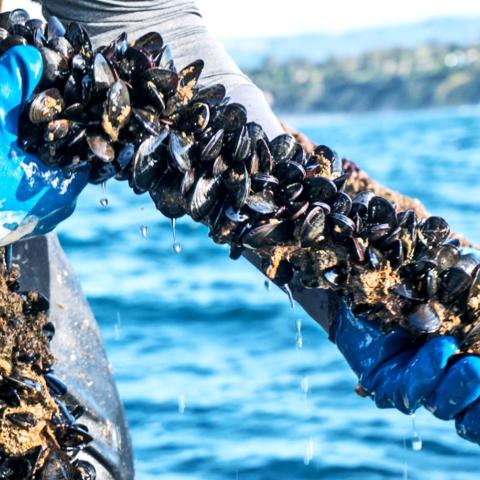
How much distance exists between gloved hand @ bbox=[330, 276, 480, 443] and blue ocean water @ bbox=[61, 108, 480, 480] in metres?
1.18

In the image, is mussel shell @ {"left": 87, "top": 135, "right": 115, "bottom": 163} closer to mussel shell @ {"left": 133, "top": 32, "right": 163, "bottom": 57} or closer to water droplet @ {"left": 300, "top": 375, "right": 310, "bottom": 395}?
mussel shell @ {"left": 133, "top": 32, "right": 163, "bottom": 57}

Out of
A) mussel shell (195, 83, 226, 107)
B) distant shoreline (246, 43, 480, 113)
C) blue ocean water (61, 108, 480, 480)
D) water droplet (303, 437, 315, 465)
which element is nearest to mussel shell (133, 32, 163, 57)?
mussel shell (195, 83, 226, 107)

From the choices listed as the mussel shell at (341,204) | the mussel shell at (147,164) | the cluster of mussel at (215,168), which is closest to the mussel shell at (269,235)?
the cluster of mussel at (215,168)

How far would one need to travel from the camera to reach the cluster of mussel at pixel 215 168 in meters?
2.45

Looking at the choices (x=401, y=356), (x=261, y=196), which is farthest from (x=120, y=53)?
(x=401, y=356)

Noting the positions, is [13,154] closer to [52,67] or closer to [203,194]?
[52,67]

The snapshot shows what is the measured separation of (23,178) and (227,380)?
6577 millimetres

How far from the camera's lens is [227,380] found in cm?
895

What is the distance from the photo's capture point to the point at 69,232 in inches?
677

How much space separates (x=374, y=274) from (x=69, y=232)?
14918 mm

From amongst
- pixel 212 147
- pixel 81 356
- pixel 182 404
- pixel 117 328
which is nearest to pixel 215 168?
pixel 212 147

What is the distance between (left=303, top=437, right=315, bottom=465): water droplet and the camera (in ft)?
22.5

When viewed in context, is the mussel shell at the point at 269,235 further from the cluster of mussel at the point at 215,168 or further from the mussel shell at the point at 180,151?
the mussel shell at the point at 180,151

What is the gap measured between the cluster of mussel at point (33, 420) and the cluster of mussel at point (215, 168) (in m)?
0.42
